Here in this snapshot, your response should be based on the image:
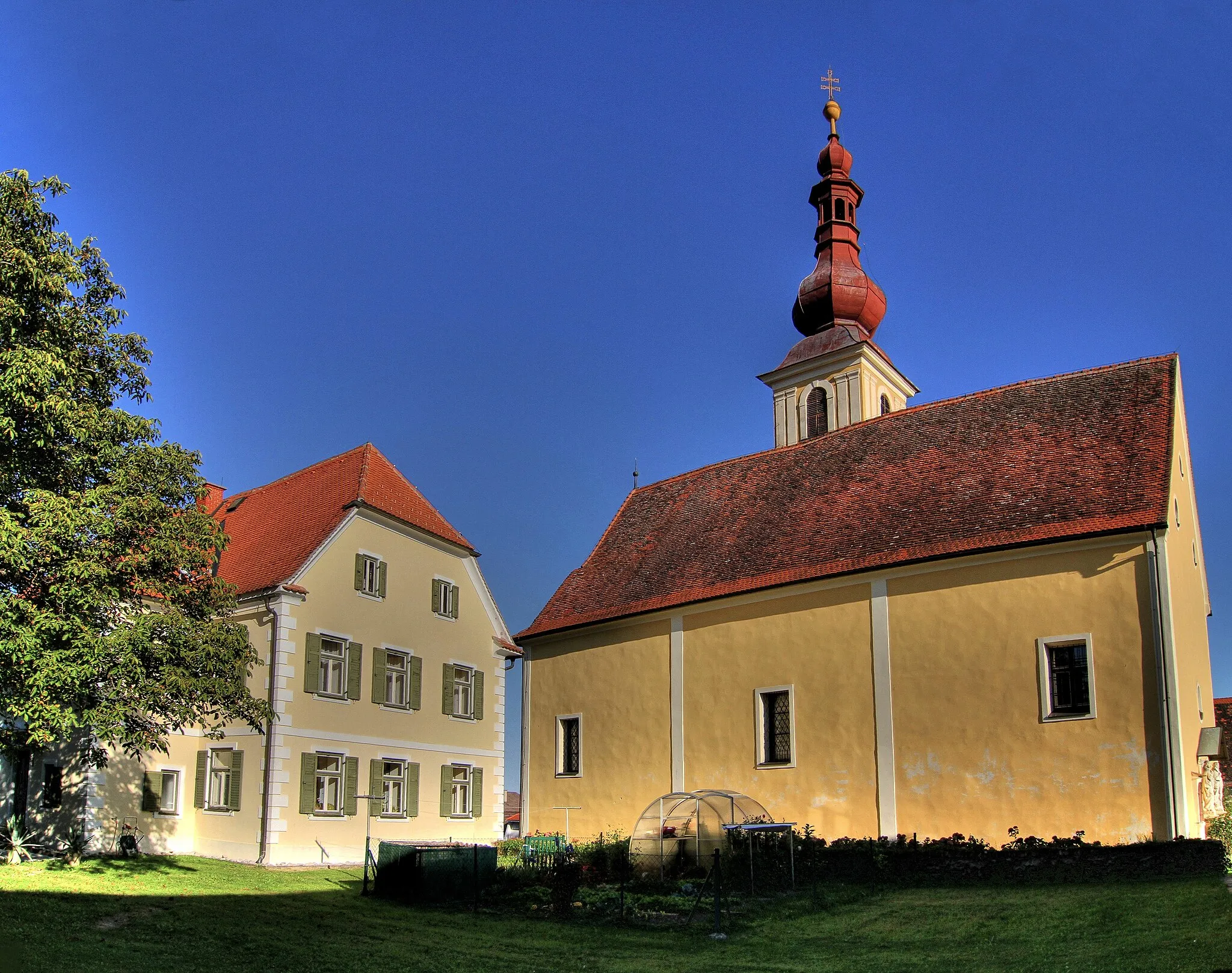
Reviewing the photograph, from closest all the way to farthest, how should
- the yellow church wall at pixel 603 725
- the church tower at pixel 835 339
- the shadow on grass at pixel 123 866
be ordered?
1. the shadow on grass at pixel 123 866
2. the yellow church wall at pixel 603 725
3. the church tower at pixel 835 339

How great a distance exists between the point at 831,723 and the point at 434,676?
10.8 metres

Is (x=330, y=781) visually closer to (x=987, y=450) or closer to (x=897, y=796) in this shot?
(x=897, y=796)

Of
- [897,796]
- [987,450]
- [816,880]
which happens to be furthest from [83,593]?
[987,450]

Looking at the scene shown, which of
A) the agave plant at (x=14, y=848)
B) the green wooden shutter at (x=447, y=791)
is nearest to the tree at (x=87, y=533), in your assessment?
the agave plant at (x=14, y=848)

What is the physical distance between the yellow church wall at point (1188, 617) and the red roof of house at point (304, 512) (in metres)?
17.6

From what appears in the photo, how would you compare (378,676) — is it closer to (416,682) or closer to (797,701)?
(416,682)

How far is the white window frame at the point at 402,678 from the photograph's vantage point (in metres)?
28.7

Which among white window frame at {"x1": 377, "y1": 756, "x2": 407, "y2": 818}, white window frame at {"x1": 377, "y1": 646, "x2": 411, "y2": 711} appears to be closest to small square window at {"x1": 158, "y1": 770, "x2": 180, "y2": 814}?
white window frame at {"x1": 377, "y1": 756, "x2": 407, "y2": 818}

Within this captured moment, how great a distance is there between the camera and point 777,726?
1016 inches

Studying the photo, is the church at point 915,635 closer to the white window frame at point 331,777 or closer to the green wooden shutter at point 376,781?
the green wooden shutter at point 376,781

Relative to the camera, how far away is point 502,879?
21641 mm

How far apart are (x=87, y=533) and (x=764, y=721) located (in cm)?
1458

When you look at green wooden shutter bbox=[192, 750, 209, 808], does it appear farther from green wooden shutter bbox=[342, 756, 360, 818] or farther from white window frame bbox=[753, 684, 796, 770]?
white window frame bbox=[753, 684, 796, 770]

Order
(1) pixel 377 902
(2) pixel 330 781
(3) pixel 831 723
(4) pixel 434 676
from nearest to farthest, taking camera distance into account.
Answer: (1) pixel 377 902
(3) pixel 831 723
(2) pixel 330 781
(4) pixel 434 676
